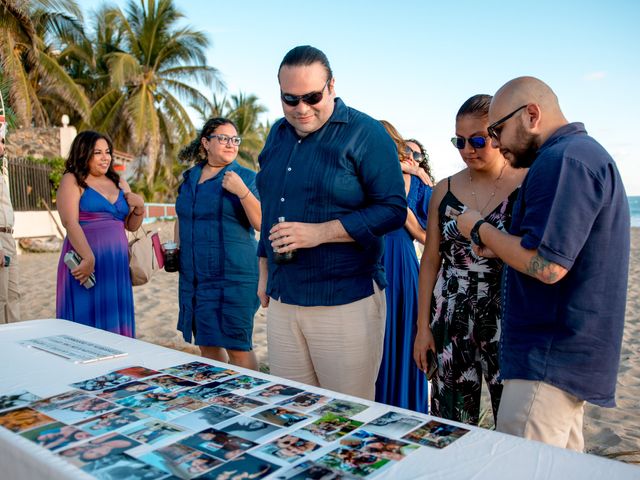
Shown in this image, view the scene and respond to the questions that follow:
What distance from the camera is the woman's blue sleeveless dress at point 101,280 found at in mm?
3543

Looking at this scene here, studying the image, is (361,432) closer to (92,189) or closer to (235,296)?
(235,296)

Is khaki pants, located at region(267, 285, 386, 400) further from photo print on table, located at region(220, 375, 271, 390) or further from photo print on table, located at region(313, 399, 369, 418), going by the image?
photo print on table, located at region(313, 399, 369, 418)

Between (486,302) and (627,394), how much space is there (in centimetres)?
257

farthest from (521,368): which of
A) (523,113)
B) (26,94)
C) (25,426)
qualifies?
(26,94)

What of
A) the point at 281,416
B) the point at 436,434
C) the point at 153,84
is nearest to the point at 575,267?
the point at 436,434

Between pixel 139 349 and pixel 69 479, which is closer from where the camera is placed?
pixel 69 479

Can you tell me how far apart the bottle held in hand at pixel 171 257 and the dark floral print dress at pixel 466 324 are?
1.78 metres

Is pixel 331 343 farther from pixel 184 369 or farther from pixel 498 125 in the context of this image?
pixel 498 125

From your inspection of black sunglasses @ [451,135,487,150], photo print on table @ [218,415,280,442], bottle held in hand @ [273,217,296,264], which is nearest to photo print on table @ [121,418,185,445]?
photo print on table @ [218,415,280,442]

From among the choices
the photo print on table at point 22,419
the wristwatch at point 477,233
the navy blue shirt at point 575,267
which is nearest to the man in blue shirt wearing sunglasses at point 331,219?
the wristwatch at point 477,233

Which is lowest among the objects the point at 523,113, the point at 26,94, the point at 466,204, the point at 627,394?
the point at 627,394

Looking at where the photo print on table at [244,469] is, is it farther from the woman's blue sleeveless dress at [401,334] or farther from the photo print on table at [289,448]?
the woman's blue sleeveless dress at [401,334]

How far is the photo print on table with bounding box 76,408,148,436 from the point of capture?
1256mm

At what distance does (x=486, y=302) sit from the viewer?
6.84 ft
